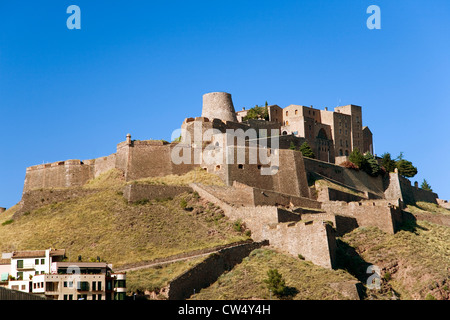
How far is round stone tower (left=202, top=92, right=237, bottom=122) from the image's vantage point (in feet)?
259

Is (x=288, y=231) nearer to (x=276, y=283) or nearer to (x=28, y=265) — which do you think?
(x=276, y=283)

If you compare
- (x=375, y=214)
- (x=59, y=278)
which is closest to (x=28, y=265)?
(x=59, y=278)

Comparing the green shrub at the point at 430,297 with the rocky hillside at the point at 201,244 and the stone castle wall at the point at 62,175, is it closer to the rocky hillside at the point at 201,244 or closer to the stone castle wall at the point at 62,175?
the rocky hillside at the point at 201,244

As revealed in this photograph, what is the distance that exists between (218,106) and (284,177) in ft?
36.4


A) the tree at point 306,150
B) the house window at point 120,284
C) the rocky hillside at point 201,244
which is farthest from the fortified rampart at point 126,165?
the house window at point 120,284

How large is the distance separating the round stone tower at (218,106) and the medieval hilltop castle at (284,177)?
0.08 m

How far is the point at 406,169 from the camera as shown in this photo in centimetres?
8425

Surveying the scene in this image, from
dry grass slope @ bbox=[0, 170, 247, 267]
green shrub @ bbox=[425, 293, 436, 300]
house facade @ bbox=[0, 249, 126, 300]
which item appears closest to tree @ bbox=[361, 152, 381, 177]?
dry grass slope @ bbox=[0, 170, 247, 267]

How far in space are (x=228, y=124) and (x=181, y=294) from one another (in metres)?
28.6

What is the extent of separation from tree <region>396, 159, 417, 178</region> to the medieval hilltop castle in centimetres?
185

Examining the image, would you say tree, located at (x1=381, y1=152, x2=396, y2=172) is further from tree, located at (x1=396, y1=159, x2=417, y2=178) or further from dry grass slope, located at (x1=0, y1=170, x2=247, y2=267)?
dry grass slope, located at (x1=0, y1=170, x2=247, y2=267)

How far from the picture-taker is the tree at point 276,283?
5025 cm

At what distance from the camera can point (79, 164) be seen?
77.9 meters

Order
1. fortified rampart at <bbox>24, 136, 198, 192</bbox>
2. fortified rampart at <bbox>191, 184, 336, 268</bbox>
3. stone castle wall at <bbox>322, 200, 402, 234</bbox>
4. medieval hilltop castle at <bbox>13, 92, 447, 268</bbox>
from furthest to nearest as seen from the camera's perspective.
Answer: fortified rampart at <bbox>24, 136, 198, 192</bbox> → stone castle wall at <bbox>322, 200, 402, 234</bbox> → medieval hilltop castle at <bbox>13, 92, 447, 268</bbox> → fortified rampart at <bbox>191, 184, 336, 268</bbox>
